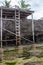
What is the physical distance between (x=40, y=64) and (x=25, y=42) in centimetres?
1297

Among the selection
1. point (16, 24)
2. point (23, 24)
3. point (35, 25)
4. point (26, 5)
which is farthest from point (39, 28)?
point (26, 5)

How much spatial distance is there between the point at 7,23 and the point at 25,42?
120 inches

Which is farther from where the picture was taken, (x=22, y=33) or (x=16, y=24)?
(x=22, y=33)

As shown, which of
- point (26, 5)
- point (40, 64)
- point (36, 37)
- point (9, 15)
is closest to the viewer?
point (40, 64)

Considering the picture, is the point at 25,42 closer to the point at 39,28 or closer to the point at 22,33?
the point at 22,33

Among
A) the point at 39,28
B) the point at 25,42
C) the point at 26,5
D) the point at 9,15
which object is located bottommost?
the point at 25,42

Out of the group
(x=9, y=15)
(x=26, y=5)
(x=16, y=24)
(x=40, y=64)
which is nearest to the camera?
(x=40, y=64)

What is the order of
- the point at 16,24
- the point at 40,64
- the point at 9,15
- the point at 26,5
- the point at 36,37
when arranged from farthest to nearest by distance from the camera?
the point at 26,5
the point at 36,37
the point at 9,15
the point at 16,24
the point at 40,64

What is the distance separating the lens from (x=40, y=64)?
8789mm

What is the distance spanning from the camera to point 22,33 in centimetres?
2161

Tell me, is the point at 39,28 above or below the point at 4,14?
below

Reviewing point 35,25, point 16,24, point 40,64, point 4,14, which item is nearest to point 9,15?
point 4,14

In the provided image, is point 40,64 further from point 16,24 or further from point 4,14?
point 4,14

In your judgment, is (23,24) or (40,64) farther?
(23,24)
